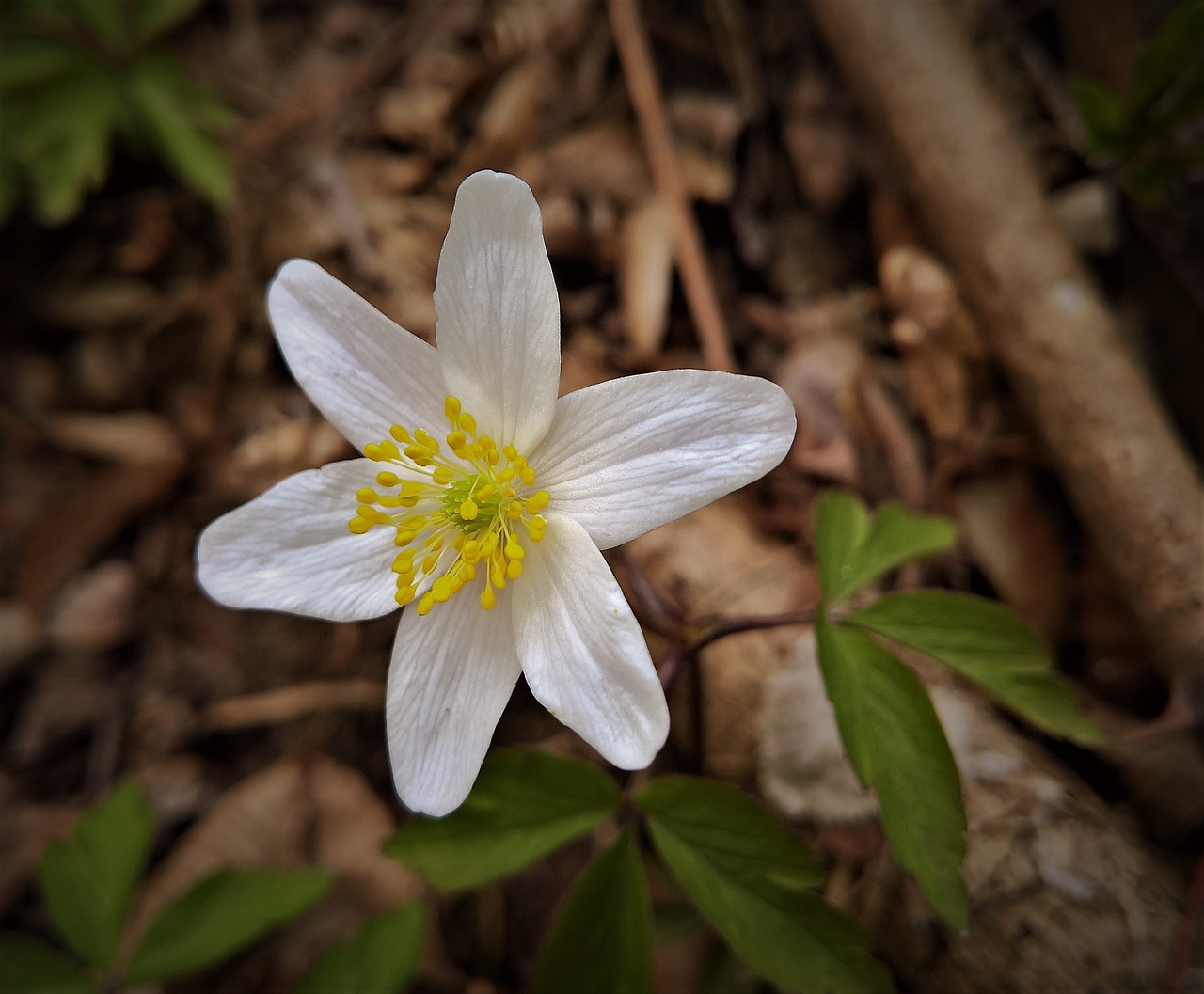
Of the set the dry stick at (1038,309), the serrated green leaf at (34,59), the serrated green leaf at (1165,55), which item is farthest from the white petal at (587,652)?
the serrated green leaf at (34,59)

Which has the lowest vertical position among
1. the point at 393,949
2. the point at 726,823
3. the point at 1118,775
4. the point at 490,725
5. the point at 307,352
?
the point at 393,949

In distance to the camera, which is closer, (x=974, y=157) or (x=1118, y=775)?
(x=1118, y=775)

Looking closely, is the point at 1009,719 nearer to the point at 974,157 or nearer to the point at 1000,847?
the point at 1000,847

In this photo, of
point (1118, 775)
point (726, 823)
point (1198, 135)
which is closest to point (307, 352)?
point (726, 823)

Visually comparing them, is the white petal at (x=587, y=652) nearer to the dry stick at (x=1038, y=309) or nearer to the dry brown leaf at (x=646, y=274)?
the dry brown leaf at (x=646, y=274)

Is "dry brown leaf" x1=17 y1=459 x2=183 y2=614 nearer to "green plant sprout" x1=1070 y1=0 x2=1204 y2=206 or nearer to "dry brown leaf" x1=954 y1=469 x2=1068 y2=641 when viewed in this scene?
"dry brown leaf" x1=954 y1=469 x2=1068 y2=641

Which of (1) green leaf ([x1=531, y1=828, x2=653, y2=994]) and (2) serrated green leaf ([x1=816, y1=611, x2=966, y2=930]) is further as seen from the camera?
(1) green leaf ([x1=531, y1=828, x2=653, y2=994])

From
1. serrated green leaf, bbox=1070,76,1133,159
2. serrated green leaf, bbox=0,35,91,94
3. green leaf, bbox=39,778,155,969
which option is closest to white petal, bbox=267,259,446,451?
green leaf, bbox=39,778,155,969
